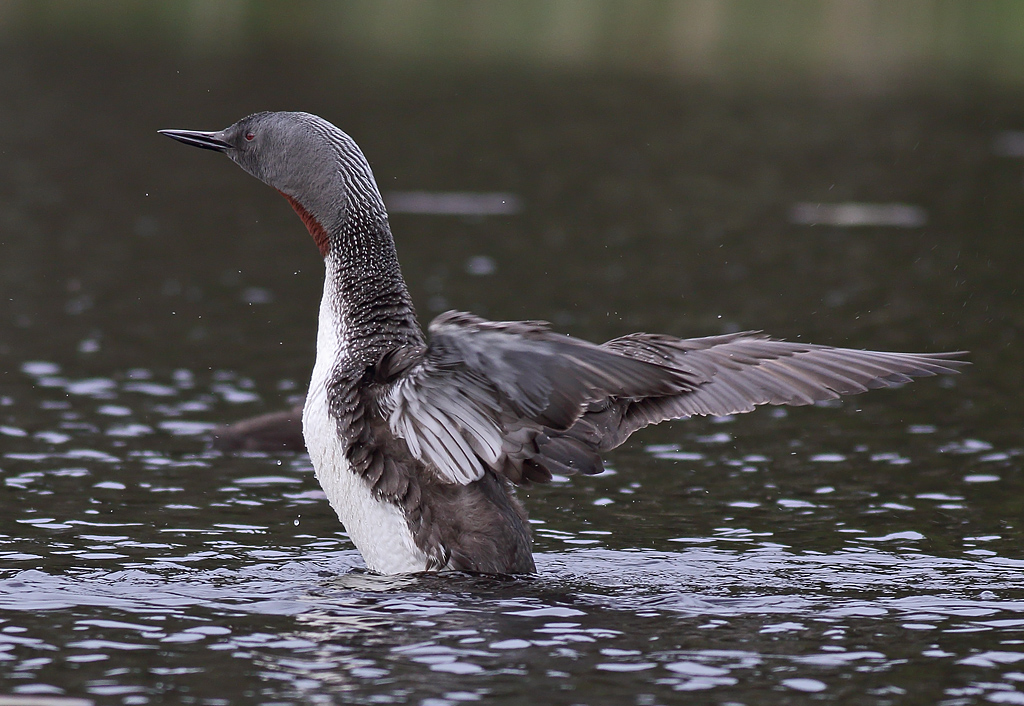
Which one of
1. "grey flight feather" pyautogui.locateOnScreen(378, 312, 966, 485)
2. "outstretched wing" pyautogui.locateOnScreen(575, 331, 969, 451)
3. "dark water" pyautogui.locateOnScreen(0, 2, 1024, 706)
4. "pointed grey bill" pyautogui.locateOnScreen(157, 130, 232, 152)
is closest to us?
"dark water" pyautogui.locateOnScreen(0, 2, 1024, 706)

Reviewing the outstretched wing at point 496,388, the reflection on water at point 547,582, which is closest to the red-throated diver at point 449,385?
the outstretched wing at point 496,388

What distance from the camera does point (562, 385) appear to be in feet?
24.8

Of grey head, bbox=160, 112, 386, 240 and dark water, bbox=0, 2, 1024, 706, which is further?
grey head, bbox=160, 112, 386, 240

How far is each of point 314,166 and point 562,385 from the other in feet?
8.26

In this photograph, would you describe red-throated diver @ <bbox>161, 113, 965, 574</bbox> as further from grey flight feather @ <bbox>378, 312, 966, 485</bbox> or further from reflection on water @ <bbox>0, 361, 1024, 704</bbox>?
reflection on water @ <bbox>0, 361, 1024, 704</bbox>

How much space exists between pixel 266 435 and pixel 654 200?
49.2 ft

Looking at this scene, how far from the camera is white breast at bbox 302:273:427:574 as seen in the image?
8656 mm

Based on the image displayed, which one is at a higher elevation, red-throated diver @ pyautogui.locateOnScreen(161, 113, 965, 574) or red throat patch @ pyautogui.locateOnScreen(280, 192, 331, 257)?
red throat patch @ pyautogui.locateOnScreen(280, 192, 331, 257)

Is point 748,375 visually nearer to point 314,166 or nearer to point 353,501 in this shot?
point 353,501

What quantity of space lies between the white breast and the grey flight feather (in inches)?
15.3

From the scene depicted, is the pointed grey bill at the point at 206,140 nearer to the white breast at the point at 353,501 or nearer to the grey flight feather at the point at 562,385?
the white breast at the point at 353,501

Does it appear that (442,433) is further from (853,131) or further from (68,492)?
(853,131)

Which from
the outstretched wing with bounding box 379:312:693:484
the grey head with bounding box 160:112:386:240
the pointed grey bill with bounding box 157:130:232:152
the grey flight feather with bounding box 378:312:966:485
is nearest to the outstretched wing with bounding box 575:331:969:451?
the grey flight feather with bounding box 378:312:966:485

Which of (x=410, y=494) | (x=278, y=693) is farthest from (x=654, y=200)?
(x=278, y=693)
